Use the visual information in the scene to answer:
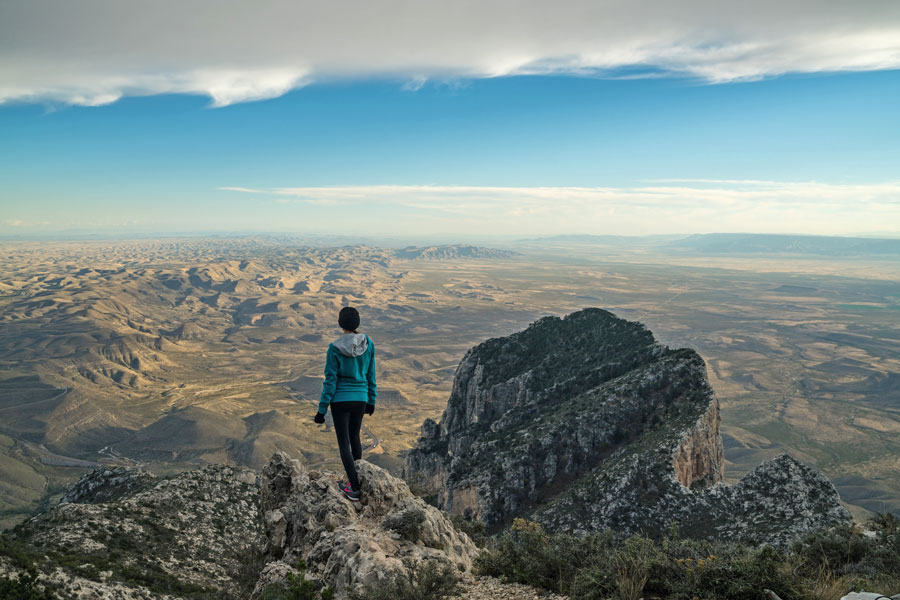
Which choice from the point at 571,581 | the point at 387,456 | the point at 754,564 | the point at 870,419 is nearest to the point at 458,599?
the point at 571,581

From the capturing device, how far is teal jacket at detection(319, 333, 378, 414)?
1155cm

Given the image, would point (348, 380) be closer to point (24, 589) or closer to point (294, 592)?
point (294, 592)

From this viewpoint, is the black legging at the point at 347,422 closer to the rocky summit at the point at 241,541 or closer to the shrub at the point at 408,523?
the rocky summit at the point at 241,541

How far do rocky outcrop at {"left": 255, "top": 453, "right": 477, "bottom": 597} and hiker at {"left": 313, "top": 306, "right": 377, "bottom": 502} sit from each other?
2795 millimetres

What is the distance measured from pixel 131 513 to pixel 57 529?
360 centimetres

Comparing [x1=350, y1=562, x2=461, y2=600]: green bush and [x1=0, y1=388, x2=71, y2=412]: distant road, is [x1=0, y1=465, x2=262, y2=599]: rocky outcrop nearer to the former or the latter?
[x1=350, y1=562, x2=461, y2=600]: green bush

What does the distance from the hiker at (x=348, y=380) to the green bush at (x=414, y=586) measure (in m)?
3.15

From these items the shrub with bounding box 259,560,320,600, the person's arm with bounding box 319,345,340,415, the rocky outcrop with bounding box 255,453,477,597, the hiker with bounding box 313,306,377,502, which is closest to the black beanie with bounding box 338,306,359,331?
the hiker with bounding box 313,306,377,502

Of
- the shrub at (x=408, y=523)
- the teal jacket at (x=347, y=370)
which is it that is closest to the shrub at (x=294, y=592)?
the teal jacket at (x=347, y=370)

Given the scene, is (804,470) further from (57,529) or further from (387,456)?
(387,456)

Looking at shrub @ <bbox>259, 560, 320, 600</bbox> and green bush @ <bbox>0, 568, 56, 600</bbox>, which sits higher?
shrub @ <bbox>259, 560, 320, 600</bbox>

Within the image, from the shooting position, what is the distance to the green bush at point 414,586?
958 cm

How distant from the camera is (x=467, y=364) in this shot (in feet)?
206

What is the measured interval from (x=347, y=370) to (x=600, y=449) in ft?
100
